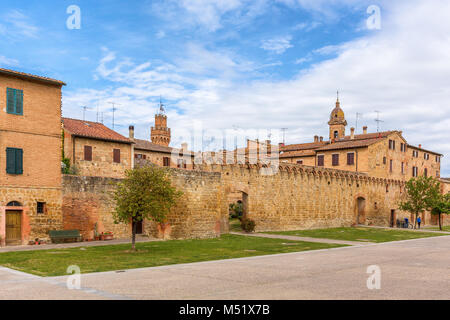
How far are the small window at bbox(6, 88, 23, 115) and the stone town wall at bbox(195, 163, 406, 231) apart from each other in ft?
42.9

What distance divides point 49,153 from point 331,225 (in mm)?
26466

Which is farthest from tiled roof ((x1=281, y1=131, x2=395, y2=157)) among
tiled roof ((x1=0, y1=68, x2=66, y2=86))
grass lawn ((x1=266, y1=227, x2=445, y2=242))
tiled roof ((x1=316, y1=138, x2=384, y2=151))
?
tiled roof ((x1=0, y1=68, x2=66, y2=86))

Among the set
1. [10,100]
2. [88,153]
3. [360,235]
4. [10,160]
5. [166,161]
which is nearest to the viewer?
[10,160]

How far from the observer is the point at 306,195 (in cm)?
3562

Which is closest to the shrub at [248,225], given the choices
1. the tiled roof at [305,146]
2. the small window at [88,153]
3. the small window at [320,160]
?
the small window at [88,153]

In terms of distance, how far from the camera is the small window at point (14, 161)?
20.2 metres

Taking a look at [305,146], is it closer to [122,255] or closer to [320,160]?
[320,160]

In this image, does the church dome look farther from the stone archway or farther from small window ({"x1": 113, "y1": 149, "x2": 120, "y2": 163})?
small window ({"x1": 113, "y1": 149, "x2": 120, "y2": 163})

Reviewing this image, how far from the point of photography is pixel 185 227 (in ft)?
81.5

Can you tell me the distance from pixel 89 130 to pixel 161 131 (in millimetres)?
47029

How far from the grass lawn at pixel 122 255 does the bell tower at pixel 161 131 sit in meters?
61.6

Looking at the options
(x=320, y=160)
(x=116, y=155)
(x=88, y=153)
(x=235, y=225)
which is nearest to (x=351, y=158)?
(x=320, y=160)
